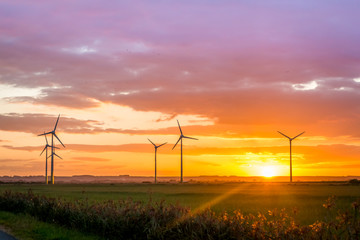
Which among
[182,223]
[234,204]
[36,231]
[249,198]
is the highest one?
[182,223]

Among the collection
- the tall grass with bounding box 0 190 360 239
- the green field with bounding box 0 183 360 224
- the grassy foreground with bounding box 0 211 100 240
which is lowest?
the green field with bounding box 0 183 360 224

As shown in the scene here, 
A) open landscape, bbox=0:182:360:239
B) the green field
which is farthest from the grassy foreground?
the green field

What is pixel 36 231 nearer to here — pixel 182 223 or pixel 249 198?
pixel 182 223

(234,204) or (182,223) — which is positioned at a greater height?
(182,223)

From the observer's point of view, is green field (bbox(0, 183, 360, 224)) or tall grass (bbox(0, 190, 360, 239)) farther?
green field (bbox(0, 183, 360, 224))

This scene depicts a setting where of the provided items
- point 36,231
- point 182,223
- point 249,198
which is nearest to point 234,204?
point 249,198

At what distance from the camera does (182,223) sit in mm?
14828

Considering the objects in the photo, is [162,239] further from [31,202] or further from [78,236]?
[31,202]

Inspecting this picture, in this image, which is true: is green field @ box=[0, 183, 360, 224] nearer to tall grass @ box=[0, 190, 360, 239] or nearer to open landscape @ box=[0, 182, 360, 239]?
open landscape @ box=[0, 182, 360, 239]

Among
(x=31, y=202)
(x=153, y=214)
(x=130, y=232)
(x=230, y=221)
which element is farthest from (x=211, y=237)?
(x=31, y=202)

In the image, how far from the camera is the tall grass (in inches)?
453

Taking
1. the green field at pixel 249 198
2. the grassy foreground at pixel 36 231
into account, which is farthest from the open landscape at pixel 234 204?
the grassy foreground at pixel 36 231

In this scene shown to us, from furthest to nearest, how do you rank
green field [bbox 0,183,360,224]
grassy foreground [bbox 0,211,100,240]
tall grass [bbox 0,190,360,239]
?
green field [bbox 0,183,360,224]
grassy foreground [bbox 0,211,100,240]
tall grass [bbox 0,190,360,239]

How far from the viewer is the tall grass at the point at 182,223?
1150cm
